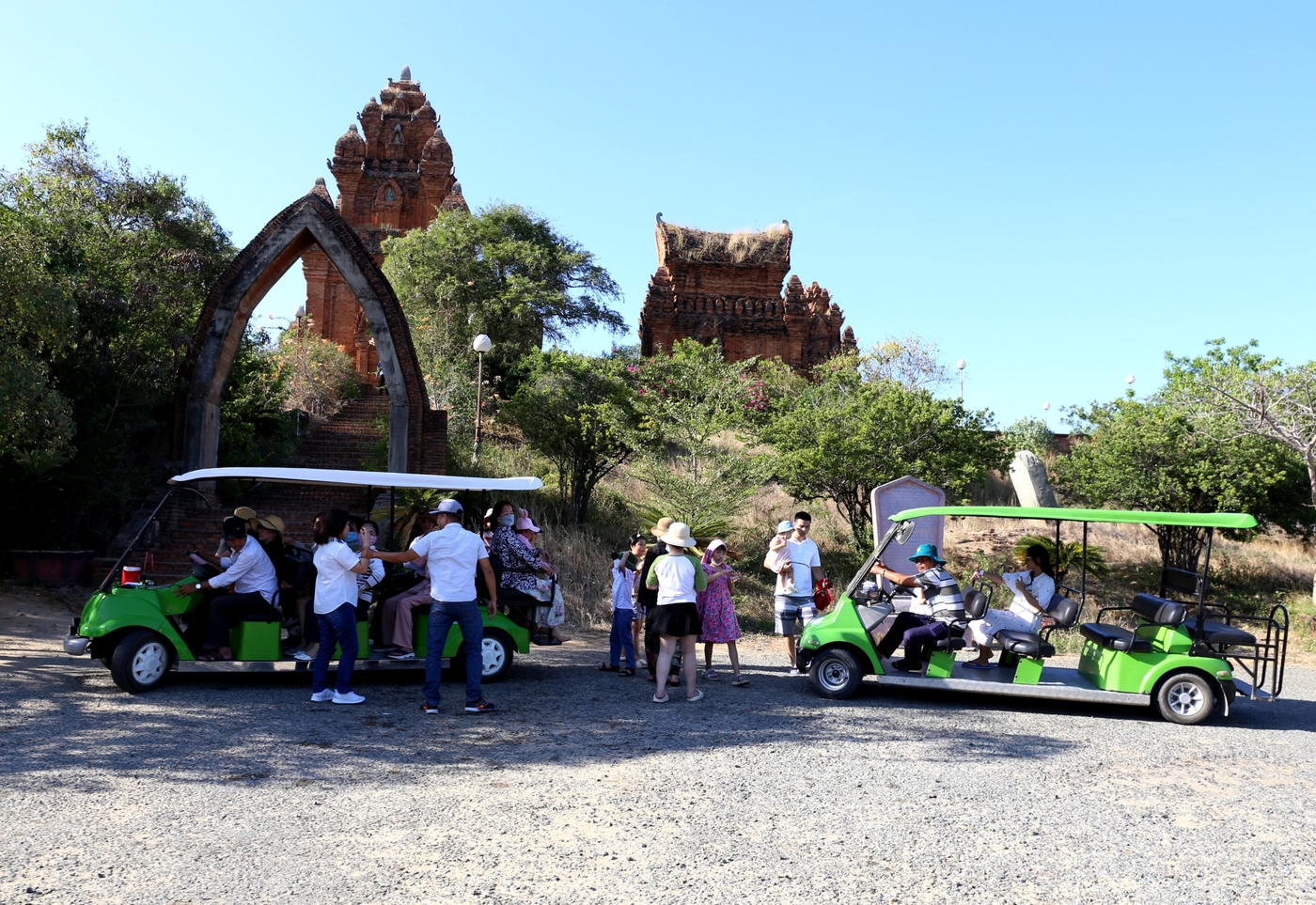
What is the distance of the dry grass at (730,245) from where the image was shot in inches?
1467

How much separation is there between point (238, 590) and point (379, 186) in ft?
119

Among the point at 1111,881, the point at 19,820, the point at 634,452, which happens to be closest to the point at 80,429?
the point at 634,452

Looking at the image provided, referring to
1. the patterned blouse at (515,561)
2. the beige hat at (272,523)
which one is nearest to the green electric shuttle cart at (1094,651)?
the patterned blouse at (515,561)

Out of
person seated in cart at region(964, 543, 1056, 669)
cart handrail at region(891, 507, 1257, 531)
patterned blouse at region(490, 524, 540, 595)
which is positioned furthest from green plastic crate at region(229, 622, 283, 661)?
person seated in cart at region(964, 543, 1056, 669)

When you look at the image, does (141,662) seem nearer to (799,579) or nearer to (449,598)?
(449,598)

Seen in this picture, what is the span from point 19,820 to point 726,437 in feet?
63.8

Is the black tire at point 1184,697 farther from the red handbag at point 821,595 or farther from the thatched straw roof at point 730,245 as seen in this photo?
the thatched straw roof at point 730,245

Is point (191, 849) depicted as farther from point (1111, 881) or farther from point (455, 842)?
point (1111, 881)

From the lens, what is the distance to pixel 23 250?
1040 centimetres

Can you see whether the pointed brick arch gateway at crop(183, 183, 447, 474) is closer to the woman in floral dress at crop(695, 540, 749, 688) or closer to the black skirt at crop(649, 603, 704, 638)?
the woman in floral dress at crop(695, 540, 749, 688)

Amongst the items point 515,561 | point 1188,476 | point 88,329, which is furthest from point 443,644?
point 1188,476

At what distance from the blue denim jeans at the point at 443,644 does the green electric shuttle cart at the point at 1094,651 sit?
294 cm

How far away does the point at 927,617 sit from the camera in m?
8.14

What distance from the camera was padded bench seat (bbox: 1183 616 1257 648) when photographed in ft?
24.3
